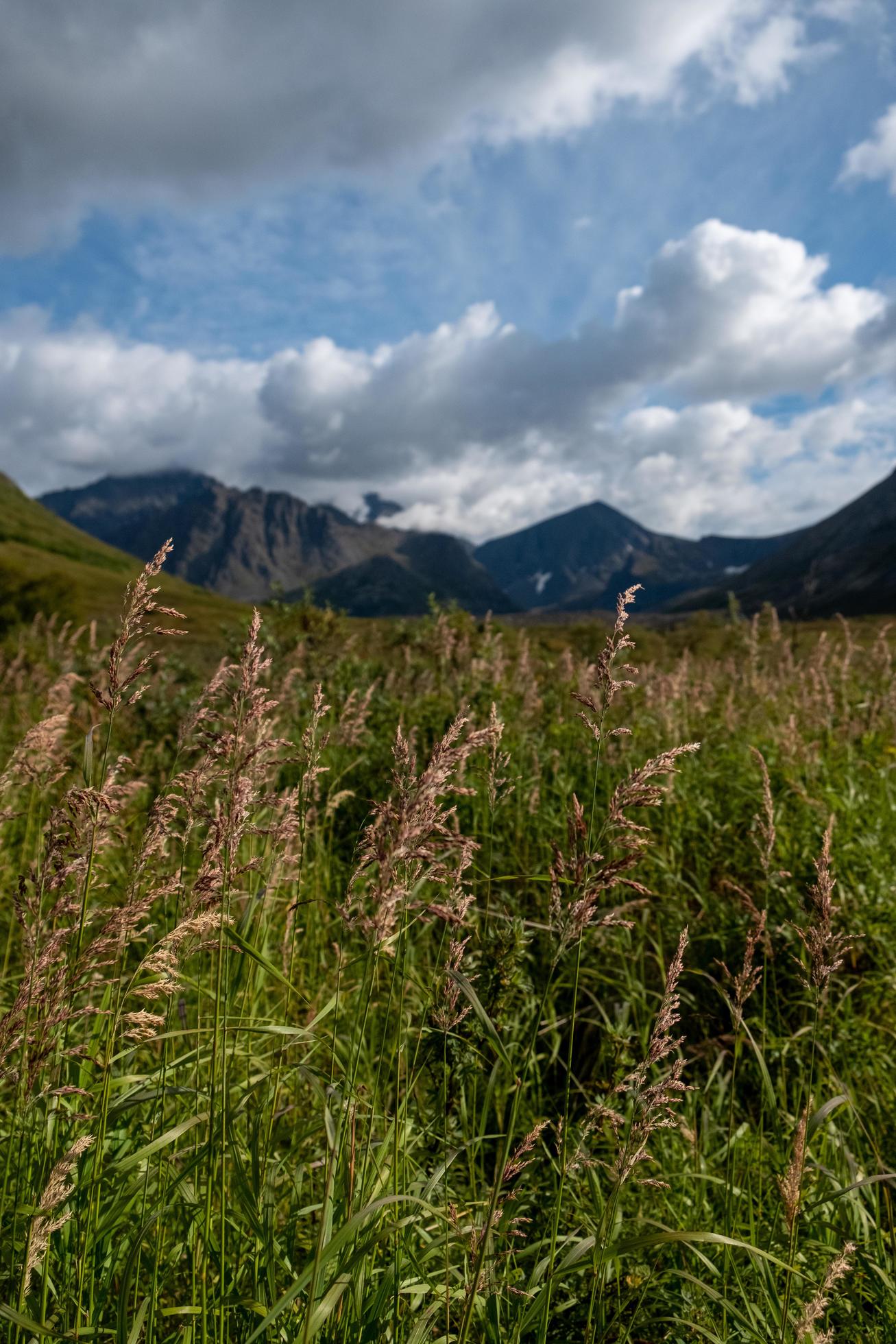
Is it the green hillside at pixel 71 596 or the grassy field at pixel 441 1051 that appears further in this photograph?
the green hillside at pixel 71 596

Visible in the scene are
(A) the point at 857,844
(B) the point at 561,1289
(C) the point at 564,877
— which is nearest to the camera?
(C) the point at 564,877

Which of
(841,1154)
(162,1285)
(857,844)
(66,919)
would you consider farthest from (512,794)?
(162,1285)

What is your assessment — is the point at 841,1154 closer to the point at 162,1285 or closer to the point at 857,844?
the point at 857,844

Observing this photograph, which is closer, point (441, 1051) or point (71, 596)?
point (441, 1051)

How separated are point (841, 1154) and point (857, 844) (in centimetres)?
197

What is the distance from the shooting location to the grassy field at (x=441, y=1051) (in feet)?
6.20

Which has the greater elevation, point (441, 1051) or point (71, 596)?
point (71, 596)

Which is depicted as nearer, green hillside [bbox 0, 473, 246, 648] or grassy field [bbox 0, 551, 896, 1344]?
grassy field [bbox 0, 551, 896, 1344]

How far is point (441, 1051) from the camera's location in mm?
3148

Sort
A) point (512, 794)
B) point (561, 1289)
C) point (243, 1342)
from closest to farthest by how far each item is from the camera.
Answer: point (243, 1342) < point (561, 1289) < point (512, 794)

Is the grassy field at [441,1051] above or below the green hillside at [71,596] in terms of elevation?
below

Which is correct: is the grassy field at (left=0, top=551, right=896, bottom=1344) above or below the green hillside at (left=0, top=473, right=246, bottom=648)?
below

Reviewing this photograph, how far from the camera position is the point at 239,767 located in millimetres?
2016

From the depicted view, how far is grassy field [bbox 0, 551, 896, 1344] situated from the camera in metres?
1.89
